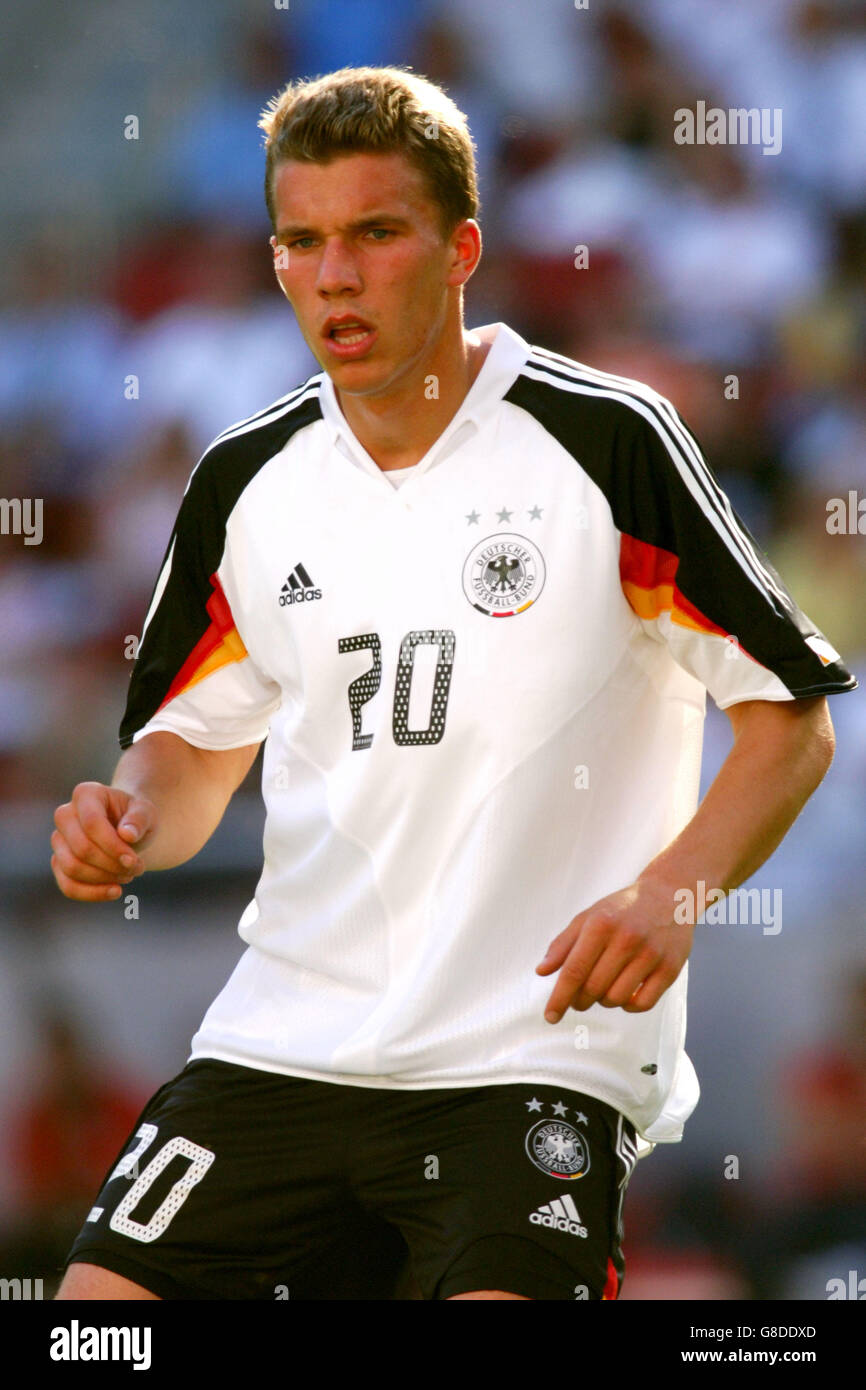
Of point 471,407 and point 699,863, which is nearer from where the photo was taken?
point 699,863

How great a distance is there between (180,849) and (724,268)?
2.83 meters

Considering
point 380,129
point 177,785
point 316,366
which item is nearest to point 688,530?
point 380,129

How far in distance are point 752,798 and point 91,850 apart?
2.40 feet

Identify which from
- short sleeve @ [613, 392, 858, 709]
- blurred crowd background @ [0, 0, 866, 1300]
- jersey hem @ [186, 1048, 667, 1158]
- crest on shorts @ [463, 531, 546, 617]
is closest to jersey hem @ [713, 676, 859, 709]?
short sleeve @ [613, 392, 858, 709]

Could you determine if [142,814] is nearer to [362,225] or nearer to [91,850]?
[91,850]

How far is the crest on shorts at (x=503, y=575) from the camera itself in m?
1.96

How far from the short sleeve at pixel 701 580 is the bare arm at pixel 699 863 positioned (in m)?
0.04

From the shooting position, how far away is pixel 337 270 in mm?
1967

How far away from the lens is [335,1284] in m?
1.93

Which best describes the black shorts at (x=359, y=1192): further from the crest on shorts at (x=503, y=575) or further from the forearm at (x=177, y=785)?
the crest on shorts at (x=503, y=575)

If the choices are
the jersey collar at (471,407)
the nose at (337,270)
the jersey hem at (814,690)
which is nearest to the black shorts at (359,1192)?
the jersey hem at (814,690)

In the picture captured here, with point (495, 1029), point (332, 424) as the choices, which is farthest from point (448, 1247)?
point (332, 424)

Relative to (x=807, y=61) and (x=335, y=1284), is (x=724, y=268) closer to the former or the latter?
(x=807, y=61)

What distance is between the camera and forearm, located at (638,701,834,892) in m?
1.75
